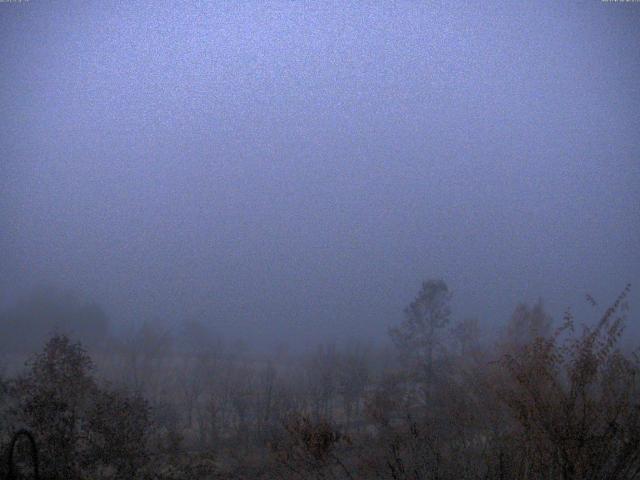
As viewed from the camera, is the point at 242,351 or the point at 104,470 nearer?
the point at 104,470

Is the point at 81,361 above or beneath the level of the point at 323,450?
above

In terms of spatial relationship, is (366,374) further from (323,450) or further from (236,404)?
(323,450)

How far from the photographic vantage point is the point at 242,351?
85312mm

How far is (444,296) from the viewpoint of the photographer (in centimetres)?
4500

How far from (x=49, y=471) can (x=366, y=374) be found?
3888cm

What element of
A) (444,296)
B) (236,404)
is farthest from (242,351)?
(444,296)

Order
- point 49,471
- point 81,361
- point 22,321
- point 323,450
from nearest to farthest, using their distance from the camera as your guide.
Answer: point 323,450 → point 49,471 → point 81,361 → point 22,321

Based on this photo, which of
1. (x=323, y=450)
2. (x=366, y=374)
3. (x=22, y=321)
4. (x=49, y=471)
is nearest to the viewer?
(x=323, y=450)

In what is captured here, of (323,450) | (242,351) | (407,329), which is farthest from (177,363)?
(323,450)

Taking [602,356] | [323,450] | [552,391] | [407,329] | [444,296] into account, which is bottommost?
[323,450]

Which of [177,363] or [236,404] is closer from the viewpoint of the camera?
[236,404]

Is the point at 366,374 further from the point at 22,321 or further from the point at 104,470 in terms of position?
the point at 22,321

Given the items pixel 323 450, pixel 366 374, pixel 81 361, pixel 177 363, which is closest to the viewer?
pixel 323 450

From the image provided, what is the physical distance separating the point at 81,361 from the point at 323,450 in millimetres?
11129
